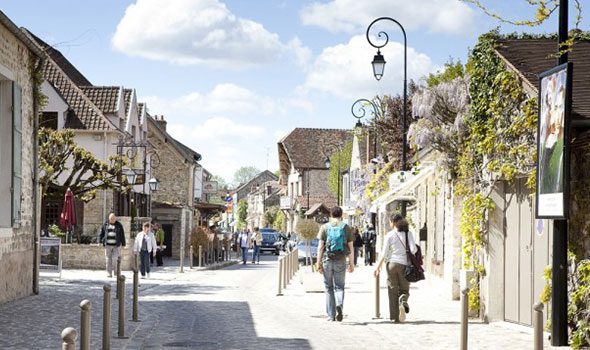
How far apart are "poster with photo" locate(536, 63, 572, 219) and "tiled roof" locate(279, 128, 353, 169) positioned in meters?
81.8

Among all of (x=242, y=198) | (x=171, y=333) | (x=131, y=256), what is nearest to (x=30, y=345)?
(x=171, y=333)

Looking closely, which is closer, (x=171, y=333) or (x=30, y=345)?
(x=30, y=345)

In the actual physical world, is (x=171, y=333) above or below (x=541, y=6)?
below

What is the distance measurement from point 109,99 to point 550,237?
3403 cm

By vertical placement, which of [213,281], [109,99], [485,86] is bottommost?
[213,281]

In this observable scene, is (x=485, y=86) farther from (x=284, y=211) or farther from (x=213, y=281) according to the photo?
(x=284, y=211)

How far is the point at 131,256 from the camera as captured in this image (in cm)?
3469

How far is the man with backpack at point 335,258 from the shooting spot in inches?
631

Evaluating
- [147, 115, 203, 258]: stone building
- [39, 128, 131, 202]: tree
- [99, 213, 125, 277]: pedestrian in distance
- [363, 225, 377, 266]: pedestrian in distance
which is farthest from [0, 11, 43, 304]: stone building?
[147, 115, 203, 258]: stone building

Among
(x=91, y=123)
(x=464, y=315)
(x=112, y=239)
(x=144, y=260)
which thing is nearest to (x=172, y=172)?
(x=91, y=123)

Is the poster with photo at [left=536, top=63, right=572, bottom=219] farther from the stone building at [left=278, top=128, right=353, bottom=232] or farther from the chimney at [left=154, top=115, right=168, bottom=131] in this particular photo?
the stone building at [left=278, top=128, right=353, bottom=232]

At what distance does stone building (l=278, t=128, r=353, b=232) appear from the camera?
93.8m

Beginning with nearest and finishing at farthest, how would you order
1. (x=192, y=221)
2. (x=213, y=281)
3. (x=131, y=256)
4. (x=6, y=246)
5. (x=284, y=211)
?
(x=6, y=246)
(x=213, y=281)
(x=131, y=256)
(x=192, y=221)
(x=284, y=211)

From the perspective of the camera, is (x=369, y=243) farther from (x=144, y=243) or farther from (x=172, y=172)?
(x=172, y=172)
